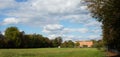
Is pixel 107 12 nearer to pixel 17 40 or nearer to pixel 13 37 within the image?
pixel 17 40

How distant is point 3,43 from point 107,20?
109027 mm

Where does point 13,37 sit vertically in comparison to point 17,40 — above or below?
above

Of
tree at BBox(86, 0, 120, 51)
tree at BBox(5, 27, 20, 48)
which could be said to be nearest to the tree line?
tree at BBox(5, 27, 20, 48)

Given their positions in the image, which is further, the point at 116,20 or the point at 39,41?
the point at 39,41

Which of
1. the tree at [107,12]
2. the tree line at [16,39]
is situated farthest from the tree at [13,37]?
the tree at [107,12]

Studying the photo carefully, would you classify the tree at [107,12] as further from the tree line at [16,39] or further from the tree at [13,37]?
the tree at [13,37]

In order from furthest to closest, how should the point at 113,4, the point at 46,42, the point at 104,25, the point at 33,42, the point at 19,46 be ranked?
the point at 46,42, the point at 33,42, the point at 19,46, the point at 104,25, the point at 113,4

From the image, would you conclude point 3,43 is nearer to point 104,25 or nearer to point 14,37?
point 14,37

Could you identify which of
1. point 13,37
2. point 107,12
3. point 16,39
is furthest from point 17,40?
point 107,12

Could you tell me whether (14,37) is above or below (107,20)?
above

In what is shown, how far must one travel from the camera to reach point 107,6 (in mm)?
27078

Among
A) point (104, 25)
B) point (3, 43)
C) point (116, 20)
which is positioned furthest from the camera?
point (3, 43)

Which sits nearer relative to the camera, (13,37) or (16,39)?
(16,39)

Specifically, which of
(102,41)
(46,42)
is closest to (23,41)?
(46,42)
